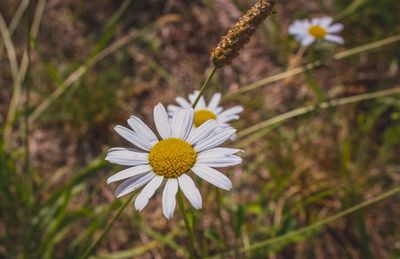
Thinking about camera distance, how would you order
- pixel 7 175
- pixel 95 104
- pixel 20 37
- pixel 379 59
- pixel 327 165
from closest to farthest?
pixel 7 175, pixel 327 165, pixel 95 104, pixel 379 59, pixel 20 37

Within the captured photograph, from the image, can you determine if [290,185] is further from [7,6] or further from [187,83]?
[7,6]

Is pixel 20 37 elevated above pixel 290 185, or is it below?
above

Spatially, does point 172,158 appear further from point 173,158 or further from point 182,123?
point 182,123

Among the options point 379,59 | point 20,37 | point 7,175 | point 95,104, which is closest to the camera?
point 7,175

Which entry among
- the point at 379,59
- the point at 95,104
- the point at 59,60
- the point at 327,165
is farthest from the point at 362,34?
the point at 59,60

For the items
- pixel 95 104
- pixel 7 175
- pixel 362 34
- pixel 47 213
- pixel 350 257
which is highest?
pixel 362 34

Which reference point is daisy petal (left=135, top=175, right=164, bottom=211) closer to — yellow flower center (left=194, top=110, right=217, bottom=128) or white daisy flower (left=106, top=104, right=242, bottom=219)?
white daisy flower (left=106, top=104, right=242, bottom=219)

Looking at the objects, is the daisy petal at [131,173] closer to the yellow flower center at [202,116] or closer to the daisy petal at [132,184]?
the daisy petal at [132,184]

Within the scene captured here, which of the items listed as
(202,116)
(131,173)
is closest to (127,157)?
(131,173)
